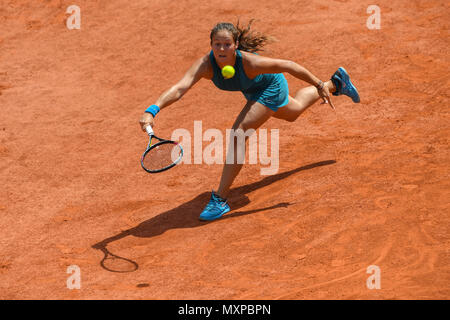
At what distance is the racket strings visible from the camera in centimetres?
524

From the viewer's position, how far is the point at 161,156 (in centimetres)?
532

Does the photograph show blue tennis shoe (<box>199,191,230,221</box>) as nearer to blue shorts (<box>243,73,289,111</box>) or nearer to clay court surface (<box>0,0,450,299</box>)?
clay court surface (<box>0,0,450,299</box>)

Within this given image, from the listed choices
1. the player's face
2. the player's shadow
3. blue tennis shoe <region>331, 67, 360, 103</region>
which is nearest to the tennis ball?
the player's face

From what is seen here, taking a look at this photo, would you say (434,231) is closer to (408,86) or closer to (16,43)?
(408,86)

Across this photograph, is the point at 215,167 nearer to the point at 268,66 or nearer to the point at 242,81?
the point at 242,81

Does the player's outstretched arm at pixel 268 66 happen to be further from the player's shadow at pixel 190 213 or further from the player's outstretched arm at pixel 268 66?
the player's shadow at pixel 190 213

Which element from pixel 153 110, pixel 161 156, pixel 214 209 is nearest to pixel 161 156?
pixel 161 156

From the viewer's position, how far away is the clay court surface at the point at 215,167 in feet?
16.0

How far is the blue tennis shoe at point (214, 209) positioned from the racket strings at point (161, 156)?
0.76 meters

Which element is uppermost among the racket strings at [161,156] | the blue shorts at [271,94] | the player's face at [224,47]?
the player's face at [224,47]

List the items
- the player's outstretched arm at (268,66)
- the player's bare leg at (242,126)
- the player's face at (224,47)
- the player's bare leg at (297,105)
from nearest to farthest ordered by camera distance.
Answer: the player's face at (224,47)
the player's outstretched arm at (268,66)
the player's bare leg at (242,126)
the player's bare leg at (297,105)

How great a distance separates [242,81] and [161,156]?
99 cm

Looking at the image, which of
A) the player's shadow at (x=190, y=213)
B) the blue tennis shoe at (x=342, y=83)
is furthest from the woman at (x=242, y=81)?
the blue tennis shoe at (x=342, y=83)

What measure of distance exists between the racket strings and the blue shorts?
95 cm
